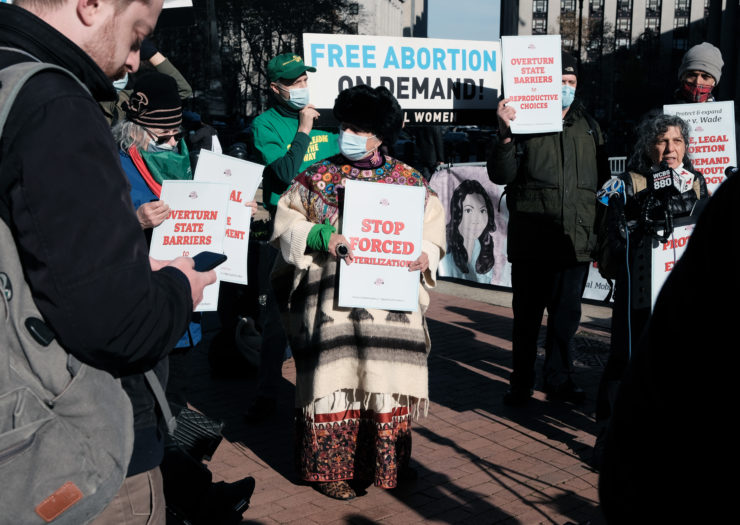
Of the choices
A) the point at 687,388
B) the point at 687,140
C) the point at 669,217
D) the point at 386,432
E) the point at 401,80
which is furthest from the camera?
the point at 401,80

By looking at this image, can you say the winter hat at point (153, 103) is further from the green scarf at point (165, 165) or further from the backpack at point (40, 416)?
the backpack at point (40, 416)

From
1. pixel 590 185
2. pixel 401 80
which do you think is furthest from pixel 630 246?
pixel 401 80

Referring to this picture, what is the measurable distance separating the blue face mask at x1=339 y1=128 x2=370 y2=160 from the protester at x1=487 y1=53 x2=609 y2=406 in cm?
135

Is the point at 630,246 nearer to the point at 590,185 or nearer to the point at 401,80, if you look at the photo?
the point at 590,185

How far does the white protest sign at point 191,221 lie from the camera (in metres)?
3.59

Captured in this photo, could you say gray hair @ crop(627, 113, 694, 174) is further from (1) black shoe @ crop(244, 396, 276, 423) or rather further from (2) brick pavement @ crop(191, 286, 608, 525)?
(1) black shoe @ crop(244, 396, 276, 423)

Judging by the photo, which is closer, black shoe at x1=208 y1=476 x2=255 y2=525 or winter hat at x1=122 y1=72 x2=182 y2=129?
black shoe at x1=208 y1=476 x2=255 y2=525

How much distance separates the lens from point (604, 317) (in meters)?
8.26

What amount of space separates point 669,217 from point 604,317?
4748 mm

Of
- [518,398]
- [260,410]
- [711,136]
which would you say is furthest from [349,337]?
[711,136]

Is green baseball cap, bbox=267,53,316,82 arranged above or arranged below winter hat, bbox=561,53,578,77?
below

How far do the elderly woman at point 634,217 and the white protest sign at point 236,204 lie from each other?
190 centimetres

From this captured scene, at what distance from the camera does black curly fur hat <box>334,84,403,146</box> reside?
4.08m

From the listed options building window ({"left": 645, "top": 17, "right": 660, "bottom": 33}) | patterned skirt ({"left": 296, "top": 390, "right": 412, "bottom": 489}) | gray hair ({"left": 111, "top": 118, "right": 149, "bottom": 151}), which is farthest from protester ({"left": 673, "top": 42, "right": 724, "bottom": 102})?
building window ({"left": 645, "top": 17, "right": 660, "bottom": 33})
